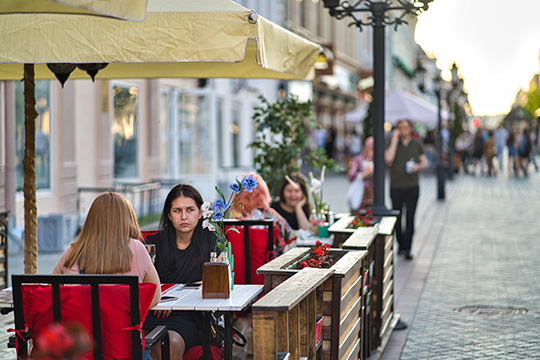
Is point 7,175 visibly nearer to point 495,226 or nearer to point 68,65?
point 68,65

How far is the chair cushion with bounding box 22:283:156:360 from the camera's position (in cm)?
363

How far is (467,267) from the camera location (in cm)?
1099

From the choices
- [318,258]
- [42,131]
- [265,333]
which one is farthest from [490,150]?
[265,333]

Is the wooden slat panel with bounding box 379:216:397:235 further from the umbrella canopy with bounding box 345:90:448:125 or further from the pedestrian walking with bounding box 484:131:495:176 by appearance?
the pedestrian walking with bounding box 484:131:495:176

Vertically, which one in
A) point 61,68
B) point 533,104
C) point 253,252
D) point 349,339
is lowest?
point 349,339

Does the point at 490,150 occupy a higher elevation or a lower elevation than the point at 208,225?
higher

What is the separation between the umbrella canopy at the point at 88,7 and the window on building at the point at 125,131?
12462 mm

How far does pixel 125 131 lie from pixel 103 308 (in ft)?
44.8

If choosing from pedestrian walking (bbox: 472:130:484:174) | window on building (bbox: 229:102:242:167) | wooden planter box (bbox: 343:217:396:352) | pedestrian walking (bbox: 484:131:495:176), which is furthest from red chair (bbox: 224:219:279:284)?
pedestrian walking (bbox: 472:130:484:174)

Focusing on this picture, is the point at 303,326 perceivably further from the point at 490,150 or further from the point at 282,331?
the point at 490,150

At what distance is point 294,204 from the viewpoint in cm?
804

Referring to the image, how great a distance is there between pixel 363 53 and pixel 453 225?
1357 inches

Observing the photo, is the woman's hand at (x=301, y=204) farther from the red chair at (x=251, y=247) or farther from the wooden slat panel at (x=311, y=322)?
the wooden slat panel at (x=311, y=322)

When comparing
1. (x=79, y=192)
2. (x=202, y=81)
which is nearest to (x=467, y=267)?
(x=79, y=192)
